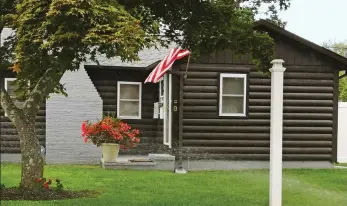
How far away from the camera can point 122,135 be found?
14.5 metres

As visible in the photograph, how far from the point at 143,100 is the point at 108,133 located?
10.6 ft

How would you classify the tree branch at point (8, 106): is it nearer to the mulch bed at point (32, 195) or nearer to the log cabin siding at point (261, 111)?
the mulch bed at point (32, 195)

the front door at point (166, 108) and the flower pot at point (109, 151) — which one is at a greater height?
the front door at point (166, 108)

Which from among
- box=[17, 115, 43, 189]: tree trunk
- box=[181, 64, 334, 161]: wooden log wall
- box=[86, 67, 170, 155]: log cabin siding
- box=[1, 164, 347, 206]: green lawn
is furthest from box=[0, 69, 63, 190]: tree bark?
box=[86, 67, 170, 155]: log cabin siding

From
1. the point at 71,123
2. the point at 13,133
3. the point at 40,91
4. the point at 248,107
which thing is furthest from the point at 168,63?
the point at 40,91

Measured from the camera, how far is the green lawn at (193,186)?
30.4ft

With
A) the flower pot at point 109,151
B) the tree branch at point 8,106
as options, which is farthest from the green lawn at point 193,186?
the tree branch at point 8,106

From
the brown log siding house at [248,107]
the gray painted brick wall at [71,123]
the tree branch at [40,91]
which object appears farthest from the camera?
the gray painted brick wall at [71,123]

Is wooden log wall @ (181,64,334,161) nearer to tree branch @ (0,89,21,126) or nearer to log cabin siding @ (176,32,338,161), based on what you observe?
log cabin siding @ (176,32,338,161)

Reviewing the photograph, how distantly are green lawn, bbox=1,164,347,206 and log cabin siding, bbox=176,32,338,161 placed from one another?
91 centimetres

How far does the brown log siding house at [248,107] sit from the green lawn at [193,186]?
0.95 m

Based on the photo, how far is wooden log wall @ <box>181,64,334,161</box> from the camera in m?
15.2

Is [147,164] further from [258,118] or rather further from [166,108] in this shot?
[258,118]

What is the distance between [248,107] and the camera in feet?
50.8
